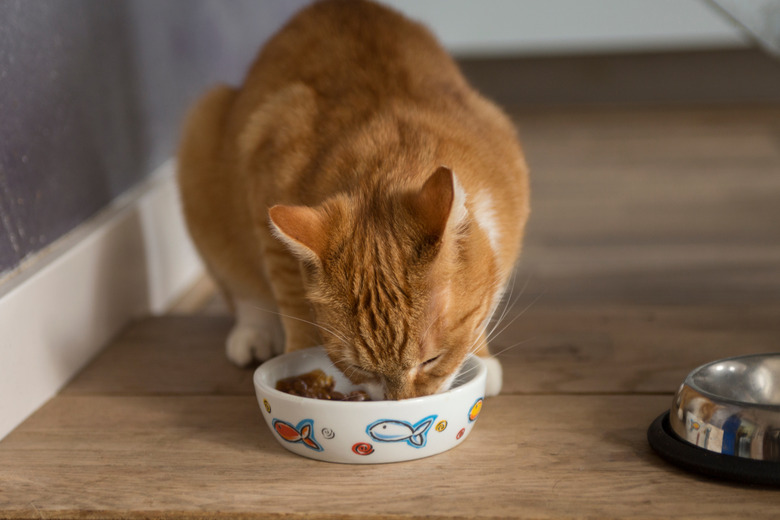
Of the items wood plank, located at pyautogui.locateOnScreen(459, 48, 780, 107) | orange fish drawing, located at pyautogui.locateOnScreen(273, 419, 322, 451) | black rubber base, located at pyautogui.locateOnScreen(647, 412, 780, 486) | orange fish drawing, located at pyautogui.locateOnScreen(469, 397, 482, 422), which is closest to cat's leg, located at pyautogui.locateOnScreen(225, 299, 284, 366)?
orange fish drawing, located at pyautogui.locateOnScreen(273, 419, 322, 451)

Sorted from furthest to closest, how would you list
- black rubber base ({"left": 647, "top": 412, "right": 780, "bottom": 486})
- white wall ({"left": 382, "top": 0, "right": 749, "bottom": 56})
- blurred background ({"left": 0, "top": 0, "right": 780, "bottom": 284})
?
white wall ({"left": 382, "top": 0, "right": 749, "bottom": 56}), blurred background ({"left": 0, "top": 0, "right": 780, "bottom": 284}), black rubber base ({"left": 647, "top": 412, "right": 780, "bottom": 486})

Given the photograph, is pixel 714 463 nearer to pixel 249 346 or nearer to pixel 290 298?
pixel 290 298

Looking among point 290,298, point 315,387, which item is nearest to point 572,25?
point 290,298

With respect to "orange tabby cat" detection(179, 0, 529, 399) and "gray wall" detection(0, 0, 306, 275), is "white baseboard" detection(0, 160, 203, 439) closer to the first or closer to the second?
"gray wall" detection(0, 0, 306, 275)

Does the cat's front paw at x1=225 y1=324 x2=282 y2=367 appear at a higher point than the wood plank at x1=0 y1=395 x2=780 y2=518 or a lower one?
lower

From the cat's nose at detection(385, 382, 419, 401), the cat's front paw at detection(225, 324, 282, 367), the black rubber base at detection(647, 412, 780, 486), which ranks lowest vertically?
the cat's front paw at detection(225, 324, 282, 367)

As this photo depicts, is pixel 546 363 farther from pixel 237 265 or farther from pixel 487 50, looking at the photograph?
pixel 487 50

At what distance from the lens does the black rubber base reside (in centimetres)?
113

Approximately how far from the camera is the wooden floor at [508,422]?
3.80ft

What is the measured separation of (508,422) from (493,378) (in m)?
0.11

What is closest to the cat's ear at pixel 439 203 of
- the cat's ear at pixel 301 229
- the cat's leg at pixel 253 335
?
the cat's ear at pixel 301 229

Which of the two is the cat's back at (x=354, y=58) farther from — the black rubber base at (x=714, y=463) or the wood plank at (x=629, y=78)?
the wood plank at (x=629, y=78)

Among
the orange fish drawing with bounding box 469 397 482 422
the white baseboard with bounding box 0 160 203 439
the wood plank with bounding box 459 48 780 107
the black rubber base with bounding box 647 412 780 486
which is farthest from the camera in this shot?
the wood plank with bounding box 459 48 780 107

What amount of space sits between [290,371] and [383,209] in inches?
13.6
